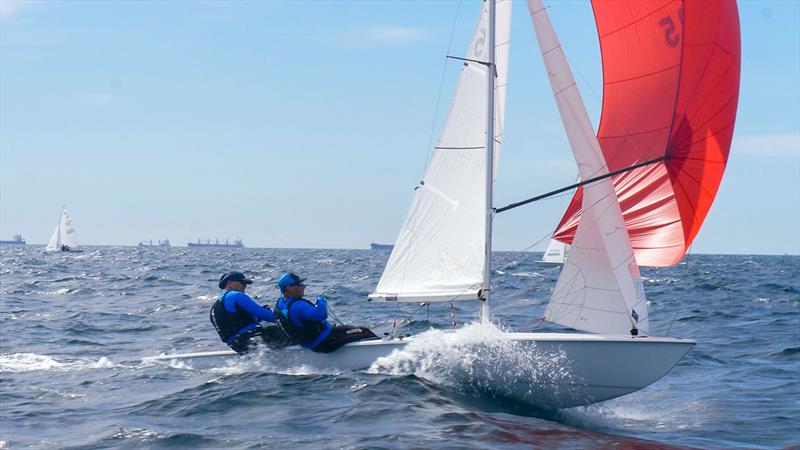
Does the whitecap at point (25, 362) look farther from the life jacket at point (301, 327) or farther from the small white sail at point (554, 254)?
the small white sail at point (554, 254)

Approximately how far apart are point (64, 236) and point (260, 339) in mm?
69310

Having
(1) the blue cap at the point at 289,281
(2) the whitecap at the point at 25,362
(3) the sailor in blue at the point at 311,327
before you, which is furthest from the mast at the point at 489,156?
(2) the whitecap at the point at 25,362

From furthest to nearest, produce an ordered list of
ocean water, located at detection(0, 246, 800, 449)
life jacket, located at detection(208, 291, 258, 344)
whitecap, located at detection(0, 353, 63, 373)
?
whitecap, located at detection(0, 353, 63, 373) → life jacket, located at detection(208, 291, 258, 344) → ocean water, located at detection(0, 246, 800, 449)

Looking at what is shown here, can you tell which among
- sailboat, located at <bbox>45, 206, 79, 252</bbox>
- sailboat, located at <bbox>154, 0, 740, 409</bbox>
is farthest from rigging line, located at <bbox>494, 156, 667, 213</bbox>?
sailboat, located at <bbox>45, 206, 79, 252</bbox>

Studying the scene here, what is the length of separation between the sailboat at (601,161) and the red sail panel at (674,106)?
0.01 metres

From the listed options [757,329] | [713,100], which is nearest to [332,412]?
[713,100]

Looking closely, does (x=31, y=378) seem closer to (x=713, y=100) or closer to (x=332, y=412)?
(x=332, y=412)

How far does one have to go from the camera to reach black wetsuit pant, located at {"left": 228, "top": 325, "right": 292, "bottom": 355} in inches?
398

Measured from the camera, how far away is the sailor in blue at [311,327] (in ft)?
31.6

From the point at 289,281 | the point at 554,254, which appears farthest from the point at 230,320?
the point at 554,254

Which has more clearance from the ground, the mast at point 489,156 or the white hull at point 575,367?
the mast at point 489,156

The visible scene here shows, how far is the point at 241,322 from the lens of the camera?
10.3m

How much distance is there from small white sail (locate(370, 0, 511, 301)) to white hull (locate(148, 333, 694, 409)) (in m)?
0.87

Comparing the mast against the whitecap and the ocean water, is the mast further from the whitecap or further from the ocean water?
the whitecap
